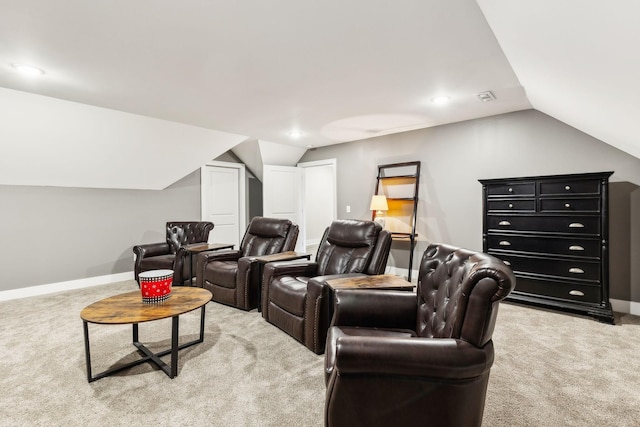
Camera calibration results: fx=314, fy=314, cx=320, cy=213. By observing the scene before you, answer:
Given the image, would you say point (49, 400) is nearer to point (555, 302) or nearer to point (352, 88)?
point (352, 88)

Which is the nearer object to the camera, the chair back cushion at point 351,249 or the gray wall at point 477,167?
the chair back cushion at point 351,249

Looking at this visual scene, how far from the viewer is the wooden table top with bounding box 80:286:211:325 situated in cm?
199

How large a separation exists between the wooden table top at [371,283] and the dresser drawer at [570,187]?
7.32 ft

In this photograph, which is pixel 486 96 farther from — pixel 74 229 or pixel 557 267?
pixel 74 229

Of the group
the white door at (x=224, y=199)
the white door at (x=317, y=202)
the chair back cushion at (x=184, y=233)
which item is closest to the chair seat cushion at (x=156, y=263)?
the chair back cushion at (x=184, y=233)

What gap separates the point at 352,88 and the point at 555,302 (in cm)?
316

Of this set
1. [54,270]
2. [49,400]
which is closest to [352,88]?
[49,400]

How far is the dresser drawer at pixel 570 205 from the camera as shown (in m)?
3.17

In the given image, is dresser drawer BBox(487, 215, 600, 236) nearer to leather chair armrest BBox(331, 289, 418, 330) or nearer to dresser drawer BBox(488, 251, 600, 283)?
dresser drawer BBox(488, 251, 600, 283)

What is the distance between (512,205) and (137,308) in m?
3.87

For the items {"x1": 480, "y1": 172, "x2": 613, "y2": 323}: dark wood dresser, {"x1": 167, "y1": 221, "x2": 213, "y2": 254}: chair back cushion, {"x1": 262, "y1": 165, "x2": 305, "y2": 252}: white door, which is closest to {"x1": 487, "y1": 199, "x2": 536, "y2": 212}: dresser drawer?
{"x1": 480, "y1": 172, "x2": 613, "y2": 323}: dark wood dresser

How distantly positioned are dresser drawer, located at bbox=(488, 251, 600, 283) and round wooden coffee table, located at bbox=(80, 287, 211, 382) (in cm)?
321

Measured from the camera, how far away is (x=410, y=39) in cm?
224

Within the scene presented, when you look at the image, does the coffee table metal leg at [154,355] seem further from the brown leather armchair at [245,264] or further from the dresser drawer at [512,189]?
the dresser drawer at [512,189]
